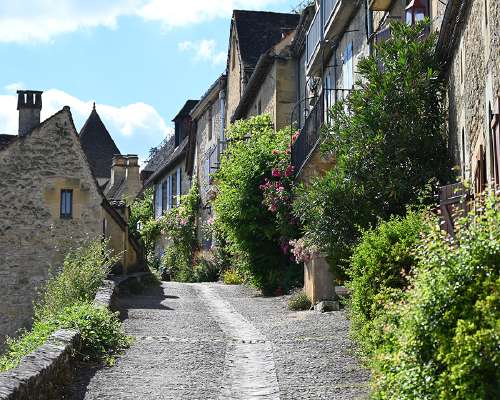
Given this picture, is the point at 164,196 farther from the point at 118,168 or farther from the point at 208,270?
the point at 208,270

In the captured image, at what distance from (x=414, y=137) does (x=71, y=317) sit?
5.21 metres

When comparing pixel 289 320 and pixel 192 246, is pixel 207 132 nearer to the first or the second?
pixel 192 246

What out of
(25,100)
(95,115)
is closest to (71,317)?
(25,100)

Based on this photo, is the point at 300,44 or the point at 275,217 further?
the point at 300,44

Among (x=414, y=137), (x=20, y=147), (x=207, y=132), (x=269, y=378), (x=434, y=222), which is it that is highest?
(x=207, y=132)

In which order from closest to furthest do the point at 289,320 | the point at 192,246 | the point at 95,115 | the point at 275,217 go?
1. the point at 289,320
2. the point at 275,217
3. the point at 192,246
4. the point at 95,115

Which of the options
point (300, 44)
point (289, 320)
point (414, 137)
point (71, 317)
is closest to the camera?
A: point (71, 317)

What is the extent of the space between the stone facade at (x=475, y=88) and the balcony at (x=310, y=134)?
18.2ft

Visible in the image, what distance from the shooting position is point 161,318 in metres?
16.0

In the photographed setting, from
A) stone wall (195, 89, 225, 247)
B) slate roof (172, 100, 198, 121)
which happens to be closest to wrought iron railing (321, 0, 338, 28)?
stone wall (195, 89, 225, 247)

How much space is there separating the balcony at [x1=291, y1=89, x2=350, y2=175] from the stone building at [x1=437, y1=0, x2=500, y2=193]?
5230 millimetres

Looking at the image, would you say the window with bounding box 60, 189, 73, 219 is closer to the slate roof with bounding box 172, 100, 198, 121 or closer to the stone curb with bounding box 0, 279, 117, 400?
the stone curb with bounding box 0, 279, 117, 400

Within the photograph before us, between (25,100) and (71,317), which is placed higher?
(25,100)

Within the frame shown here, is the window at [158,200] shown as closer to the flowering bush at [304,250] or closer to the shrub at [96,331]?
the flowering bush at [304,250]
